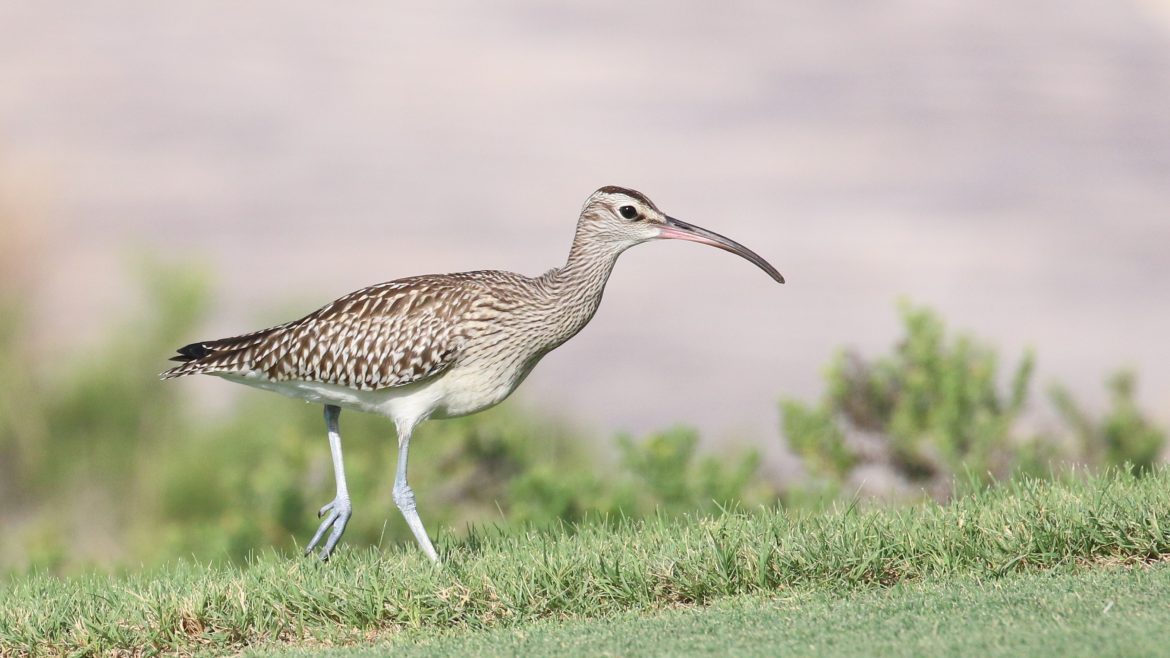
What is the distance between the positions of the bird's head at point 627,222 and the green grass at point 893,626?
2.90 m

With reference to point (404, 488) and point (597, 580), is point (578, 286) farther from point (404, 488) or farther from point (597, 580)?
point (597, 580)

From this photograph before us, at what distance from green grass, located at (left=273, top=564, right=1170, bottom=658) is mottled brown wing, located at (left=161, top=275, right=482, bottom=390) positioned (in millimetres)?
2279

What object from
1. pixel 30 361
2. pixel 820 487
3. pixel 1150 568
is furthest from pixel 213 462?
pixel 1150 568

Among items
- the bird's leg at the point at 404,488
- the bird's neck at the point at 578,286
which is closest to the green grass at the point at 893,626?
the bird's leg at the point at 404,488

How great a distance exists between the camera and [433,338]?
857 centimetres

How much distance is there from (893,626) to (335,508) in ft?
13.7

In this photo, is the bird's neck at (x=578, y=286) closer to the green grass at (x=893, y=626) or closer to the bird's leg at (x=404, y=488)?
the bird's leg at (x=404, y=488)

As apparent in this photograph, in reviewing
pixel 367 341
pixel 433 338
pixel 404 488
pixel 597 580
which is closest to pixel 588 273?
pixel 433 338

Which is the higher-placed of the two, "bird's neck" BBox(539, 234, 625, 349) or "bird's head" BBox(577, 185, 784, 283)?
"bird's head" BBox(577, 185, 784, 283)

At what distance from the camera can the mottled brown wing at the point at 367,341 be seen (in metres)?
8.57

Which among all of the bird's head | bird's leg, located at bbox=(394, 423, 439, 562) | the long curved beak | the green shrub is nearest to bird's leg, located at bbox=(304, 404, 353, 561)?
bird's leg, located at bbox=(394, 423, 439, 562)

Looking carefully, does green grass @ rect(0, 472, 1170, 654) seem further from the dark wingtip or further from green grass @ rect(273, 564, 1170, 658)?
the dark wingtip

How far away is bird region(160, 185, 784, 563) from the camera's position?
28.3ft

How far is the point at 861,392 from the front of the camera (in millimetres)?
14305
